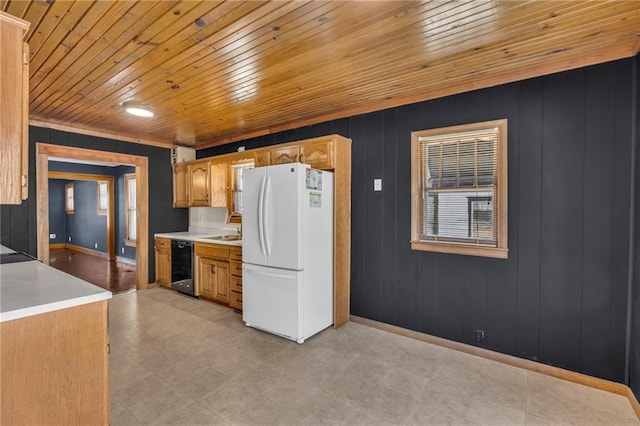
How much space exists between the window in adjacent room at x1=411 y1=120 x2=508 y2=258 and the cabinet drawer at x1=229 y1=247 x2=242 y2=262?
2122mm

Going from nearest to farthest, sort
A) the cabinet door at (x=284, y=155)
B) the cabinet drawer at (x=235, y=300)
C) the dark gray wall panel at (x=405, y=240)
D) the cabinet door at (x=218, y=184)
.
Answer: the dark gray wall panel at (x=405, y=240), the cabinet door at (x=284, y=155), the cabinet drawer at (x=235, y=300), the cabinet door at (x=218, y=184)

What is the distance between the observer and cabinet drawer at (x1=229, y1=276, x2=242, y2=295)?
12.8 feet

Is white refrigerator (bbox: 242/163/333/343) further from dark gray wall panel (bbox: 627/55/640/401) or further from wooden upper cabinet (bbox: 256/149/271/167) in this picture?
dark gray wall panel (bbox: 627/55/640/401)

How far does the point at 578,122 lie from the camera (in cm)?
237

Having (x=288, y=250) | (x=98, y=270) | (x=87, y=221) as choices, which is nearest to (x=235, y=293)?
(x=288, y=250)

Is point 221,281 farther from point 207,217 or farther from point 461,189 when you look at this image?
point 461,189

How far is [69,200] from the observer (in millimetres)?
9438

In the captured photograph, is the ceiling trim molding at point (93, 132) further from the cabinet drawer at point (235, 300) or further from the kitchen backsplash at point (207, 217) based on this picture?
the cabinet drawer at point (235, 300)

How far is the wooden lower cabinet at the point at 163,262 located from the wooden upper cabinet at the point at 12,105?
3720mm

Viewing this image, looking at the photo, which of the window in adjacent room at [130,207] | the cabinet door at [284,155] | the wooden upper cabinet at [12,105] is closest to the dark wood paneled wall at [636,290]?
the cabinet door at [284,155]

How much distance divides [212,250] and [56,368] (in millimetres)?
2931

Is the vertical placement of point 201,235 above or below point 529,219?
below

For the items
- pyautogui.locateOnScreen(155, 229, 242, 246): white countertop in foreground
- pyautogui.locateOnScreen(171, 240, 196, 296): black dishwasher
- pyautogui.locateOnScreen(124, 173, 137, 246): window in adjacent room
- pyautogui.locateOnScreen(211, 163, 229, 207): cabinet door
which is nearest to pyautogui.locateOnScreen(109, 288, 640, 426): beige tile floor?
pyautogui.locateOnScreen(155, 229, 242, 246): white countertop in foreground

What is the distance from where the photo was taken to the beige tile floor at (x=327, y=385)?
1.98 metres
